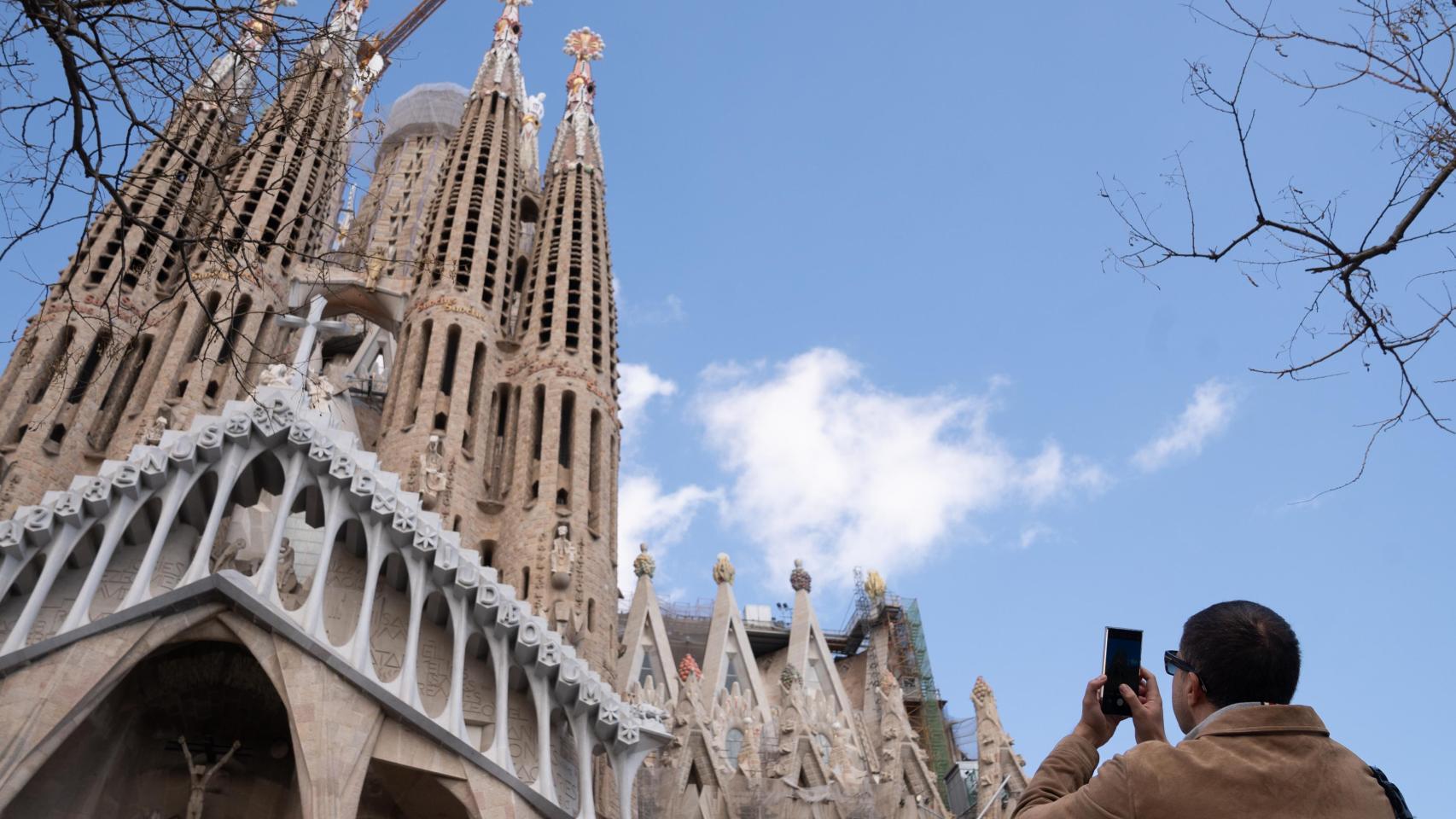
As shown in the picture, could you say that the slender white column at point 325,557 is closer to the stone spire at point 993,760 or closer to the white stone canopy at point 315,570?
the white stone canopy at point 315,570

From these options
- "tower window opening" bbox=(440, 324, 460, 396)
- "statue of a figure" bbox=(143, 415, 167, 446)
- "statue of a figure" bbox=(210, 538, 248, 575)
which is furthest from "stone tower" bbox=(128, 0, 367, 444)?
"statue of a figure" bbox=(210, 538, 248, 575)

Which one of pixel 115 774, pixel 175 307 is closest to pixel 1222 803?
pixel 115 774

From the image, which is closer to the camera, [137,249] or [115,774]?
[115,774]

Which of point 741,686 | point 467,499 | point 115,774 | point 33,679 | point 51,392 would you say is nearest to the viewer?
point 33,679

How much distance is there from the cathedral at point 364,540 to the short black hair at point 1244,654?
464 cm

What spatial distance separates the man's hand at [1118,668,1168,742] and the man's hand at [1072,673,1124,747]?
0.8 inches

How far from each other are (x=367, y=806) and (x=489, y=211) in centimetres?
1674

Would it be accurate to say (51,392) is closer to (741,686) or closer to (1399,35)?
(741,686)

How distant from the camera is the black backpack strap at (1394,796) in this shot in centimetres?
206

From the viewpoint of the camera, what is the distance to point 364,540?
15922 millimetres

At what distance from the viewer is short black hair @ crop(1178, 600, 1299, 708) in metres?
2.23

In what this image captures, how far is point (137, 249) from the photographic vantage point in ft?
80.8

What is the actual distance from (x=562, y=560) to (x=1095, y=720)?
19.5m

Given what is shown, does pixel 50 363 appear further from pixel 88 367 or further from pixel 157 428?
pixel 157 428
